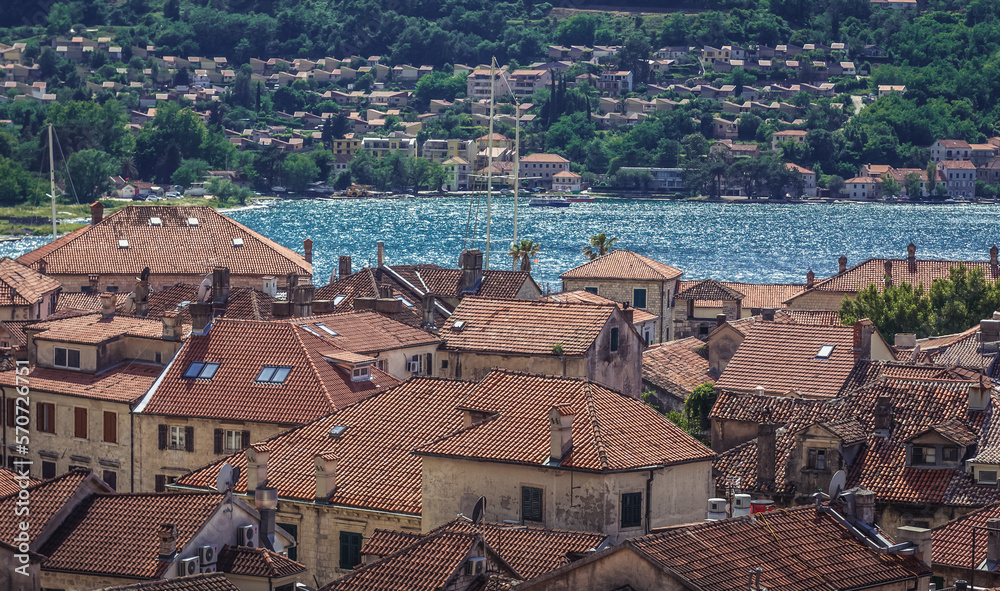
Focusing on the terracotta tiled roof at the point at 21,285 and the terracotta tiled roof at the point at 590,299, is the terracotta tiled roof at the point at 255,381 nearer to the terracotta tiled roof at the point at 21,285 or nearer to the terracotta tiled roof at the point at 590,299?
the terracotta tiled roof at the point at 21,285

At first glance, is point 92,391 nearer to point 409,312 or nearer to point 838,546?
point 409,312

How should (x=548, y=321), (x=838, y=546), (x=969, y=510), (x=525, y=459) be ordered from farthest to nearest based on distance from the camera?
(x=548, y=321), (x=969, y=510), (x=525, y=459), (x=838, y=546)

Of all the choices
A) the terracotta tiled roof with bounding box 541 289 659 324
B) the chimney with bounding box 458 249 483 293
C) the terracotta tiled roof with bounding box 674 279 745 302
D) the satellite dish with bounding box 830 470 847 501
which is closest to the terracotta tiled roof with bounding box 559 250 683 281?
the terracotta tiled roof with bounding box 674 279 745 302

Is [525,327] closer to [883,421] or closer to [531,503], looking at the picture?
[883,421]

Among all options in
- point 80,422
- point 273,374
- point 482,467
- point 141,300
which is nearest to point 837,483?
point 482,467

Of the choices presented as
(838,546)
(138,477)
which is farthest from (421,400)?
(838,546)

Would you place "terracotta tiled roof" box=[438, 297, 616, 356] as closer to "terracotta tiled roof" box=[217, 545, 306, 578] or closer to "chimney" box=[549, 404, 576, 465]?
"chimney" box=[549, 404, 576, 465]
